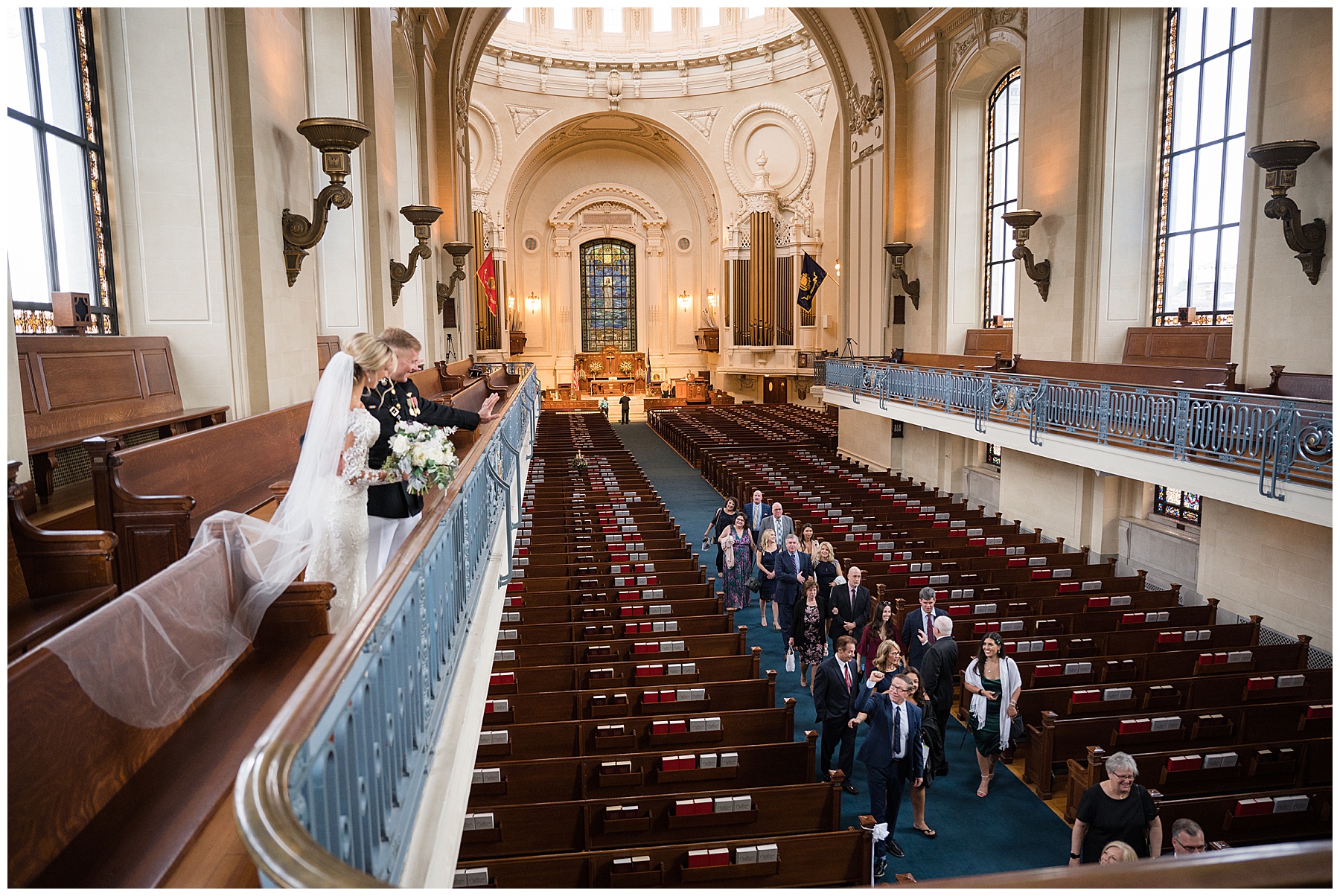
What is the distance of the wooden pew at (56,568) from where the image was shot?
3223mm

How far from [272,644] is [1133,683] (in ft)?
23.9

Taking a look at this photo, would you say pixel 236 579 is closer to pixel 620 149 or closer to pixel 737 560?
pixel 737 560

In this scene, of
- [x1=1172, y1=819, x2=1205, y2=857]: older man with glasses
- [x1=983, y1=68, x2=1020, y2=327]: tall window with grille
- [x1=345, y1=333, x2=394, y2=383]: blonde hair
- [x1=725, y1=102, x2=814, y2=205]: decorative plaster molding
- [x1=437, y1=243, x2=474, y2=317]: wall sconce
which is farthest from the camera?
[x1=725, y1=102, x2=814, y2=205]: decorative plaster molding

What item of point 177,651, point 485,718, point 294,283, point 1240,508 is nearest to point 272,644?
point 177,651

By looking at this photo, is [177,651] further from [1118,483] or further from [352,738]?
[1118,483]

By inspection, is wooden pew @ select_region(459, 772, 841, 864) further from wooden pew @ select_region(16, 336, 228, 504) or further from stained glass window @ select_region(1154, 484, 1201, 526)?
stained glass window @ select_region(1154, 484, 1201, 526)

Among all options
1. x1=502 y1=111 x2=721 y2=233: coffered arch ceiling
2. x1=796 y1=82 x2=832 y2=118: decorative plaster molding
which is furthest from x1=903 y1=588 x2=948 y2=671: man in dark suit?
x1=502 y1=111 x2=721 y2=233: coffered arch ceiling

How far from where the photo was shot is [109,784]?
2.62 meters

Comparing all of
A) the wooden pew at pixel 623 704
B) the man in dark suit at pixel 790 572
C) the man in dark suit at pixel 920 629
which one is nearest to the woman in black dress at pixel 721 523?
the man in dark suit at pixel 790 572

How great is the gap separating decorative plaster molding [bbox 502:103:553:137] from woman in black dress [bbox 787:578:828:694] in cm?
2727

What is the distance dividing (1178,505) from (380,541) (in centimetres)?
1202

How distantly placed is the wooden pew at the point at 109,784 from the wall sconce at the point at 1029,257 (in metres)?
13.8

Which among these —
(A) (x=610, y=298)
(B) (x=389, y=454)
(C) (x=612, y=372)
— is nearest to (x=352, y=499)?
(B) (x=389, y=454)

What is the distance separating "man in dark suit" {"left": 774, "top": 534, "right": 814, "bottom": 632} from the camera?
31.9 feet
